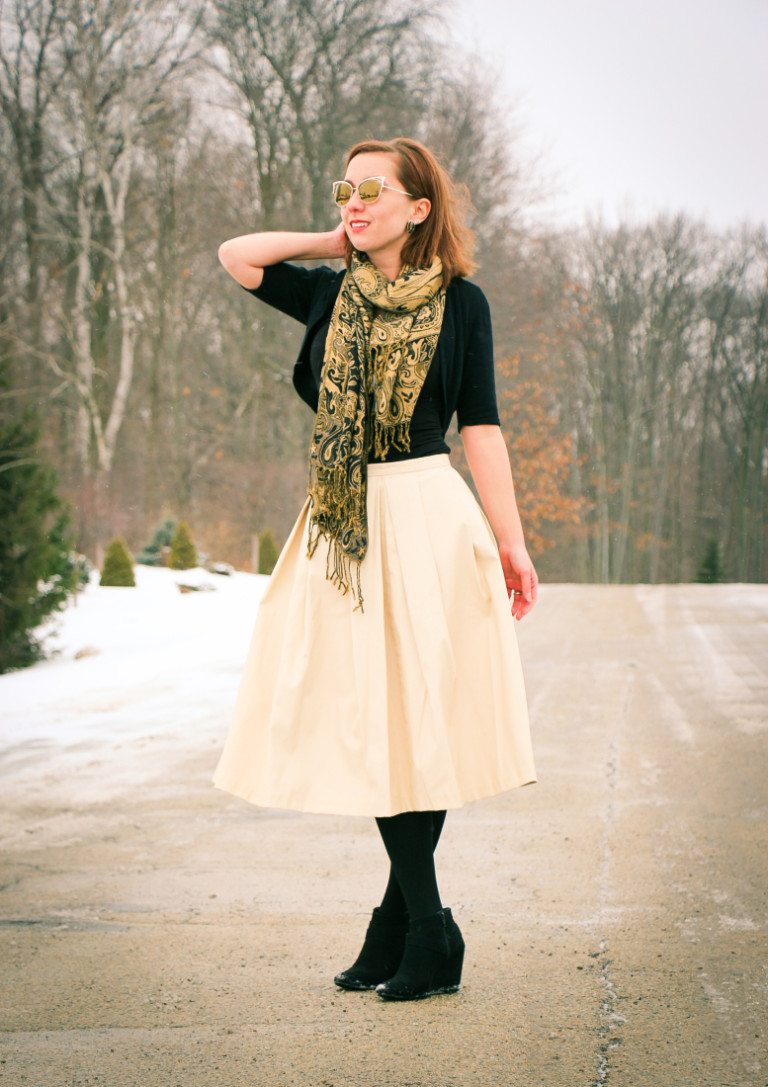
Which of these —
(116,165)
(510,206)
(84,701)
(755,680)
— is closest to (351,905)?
(84,701)

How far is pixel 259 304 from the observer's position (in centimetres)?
2795

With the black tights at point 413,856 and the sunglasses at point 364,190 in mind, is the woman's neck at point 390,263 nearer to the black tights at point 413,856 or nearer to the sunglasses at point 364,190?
the sunglasses at point 364,190

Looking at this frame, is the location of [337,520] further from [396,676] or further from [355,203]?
[355,203]

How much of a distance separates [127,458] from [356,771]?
29255 mm

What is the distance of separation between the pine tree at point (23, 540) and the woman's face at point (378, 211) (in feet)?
23.4

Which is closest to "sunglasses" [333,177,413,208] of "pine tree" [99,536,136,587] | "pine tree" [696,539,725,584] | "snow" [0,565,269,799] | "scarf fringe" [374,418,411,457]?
"scarf fringe" [374,418,411,457]

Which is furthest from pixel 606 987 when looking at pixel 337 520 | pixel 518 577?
pixel 337 520

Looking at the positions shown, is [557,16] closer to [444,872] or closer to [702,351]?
[444,872]

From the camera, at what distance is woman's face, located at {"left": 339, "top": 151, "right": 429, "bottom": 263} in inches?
119

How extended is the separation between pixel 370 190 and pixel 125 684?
271 inches

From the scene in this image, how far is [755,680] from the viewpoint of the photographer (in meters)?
9.12

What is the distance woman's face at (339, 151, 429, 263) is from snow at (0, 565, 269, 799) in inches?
135

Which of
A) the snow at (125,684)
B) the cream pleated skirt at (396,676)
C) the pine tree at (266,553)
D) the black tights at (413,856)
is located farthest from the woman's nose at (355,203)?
the pine tree at (266,553)

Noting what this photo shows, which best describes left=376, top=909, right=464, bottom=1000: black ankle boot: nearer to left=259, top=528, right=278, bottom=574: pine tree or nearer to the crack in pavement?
the crack in pavement
